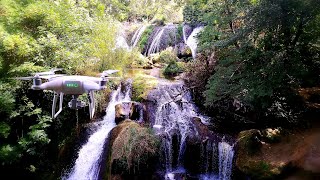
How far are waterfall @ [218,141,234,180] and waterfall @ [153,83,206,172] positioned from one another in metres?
1.09

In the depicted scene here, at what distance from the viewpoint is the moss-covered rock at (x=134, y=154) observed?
26.6 ft

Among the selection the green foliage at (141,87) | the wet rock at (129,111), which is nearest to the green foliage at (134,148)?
the wet rock at (129,111)

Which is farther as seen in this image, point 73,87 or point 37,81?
point 37,81

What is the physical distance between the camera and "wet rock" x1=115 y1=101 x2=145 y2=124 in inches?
404

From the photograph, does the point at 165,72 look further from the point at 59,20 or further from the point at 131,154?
the point at 131,154

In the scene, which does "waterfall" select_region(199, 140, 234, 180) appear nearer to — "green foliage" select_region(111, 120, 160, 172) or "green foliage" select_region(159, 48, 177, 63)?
"green foliage" select_region(111, 120, 160, 172)

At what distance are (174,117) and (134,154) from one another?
277 centimetres

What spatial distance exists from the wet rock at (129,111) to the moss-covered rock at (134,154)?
1.57m

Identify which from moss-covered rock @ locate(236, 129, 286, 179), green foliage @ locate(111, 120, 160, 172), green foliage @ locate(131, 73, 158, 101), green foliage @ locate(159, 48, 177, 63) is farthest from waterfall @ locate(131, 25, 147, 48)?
moss-covered rock @ locate(236, 129, 286, 179)

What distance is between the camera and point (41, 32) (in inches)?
376

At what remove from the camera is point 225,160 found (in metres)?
8.57

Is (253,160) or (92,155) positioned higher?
(253,160)

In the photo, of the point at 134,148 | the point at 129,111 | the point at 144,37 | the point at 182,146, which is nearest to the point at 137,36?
the point at 144,37

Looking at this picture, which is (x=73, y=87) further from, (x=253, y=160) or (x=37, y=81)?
(x=253, y=160)
